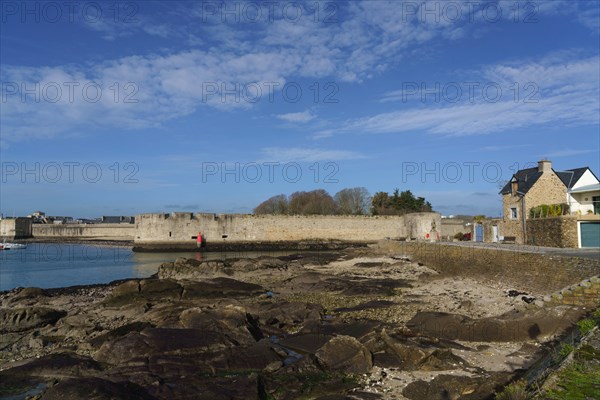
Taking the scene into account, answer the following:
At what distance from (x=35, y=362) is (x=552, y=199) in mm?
25046

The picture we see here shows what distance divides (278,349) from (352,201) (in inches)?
2369

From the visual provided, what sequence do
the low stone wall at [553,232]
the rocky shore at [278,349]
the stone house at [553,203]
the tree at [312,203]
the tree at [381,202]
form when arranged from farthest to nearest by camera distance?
the tree at [312,203], the tree at [381,202], the low stone wall at [553,232], the stone house at [553,203], the rocky shore at [278,349]

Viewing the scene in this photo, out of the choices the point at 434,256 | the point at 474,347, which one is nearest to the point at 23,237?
the point at 434,256

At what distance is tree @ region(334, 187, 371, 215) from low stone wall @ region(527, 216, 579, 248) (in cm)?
4382

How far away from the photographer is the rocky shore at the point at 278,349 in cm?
655

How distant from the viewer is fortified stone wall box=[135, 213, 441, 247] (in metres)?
46.2

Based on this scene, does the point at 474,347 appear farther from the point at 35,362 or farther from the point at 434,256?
the point at 434,256

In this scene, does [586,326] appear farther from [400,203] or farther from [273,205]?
[273,205]

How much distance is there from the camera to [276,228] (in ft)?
159

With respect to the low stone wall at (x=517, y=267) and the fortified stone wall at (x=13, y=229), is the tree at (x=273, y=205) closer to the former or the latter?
the fortified stone wall at (x=13, y=229)

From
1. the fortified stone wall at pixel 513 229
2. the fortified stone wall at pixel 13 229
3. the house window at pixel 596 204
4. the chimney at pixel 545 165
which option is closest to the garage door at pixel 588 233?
the house window at pixel 596 204

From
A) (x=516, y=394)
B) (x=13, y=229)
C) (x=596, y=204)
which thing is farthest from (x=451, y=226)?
(x=13, y=229)

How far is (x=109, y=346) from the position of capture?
8.20m

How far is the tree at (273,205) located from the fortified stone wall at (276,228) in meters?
21.5
